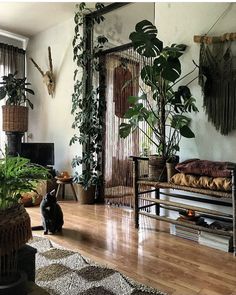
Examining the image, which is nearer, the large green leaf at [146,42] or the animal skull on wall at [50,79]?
the large green leaf at [146,42]

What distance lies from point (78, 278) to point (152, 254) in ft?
2.42

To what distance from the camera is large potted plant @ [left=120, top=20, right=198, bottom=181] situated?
2836mm

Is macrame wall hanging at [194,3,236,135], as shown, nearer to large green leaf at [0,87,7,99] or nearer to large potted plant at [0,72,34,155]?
large potted plant at [0,72,34,155]

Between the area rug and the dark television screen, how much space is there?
93.7 inches

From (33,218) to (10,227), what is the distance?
2474 mm

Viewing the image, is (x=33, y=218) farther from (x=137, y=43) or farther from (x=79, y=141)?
(x=137, y=43)

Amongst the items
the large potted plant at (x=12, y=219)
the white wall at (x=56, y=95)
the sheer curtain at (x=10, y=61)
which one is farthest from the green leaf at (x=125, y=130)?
the sheer curtain at (x=10, y=61)

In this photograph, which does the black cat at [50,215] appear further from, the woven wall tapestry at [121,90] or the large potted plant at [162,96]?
the woven wall tapestry at [121,90]

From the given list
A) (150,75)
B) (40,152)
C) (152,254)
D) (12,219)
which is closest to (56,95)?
(40,152)

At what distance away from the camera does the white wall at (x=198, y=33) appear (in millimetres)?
2959

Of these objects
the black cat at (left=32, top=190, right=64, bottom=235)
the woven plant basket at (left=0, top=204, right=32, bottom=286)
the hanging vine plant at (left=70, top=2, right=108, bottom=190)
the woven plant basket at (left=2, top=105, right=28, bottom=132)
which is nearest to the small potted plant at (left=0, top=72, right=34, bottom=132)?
the woven plant basket at (left=2, top=105, right=28, bottom=132)

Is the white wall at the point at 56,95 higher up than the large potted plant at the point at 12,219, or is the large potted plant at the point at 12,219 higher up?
the white wall at the point at 56,95

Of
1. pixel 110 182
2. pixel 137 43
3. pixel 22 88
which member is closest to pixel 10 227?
pixel 137 43

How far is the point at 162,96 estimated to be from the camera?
3055mm
